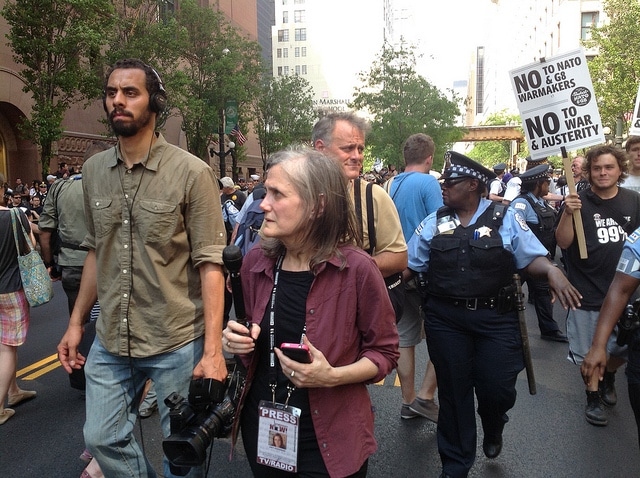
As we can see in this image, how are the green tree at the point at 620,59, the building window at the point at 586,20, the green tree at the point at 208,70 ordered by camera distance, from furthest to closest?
1. the building window at the point at 586,20
2. the green tree at the point at 208,70
3. the green tree at the point at 620,59

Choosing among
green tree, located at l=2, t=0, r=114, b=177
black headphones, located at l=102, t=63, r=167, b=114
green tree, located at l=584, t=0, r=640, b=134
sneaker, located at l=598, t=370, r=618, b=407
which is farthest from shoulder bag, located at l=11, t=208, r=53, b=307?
green tree, located at l=584, t=0, r=640, b=134

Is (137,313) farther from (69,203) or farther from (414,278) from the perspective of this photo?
(69,203)

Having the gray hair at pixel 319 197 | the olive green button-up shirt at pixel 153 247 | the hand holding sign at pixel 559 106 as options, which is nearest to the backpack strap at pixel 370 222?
the olive green button-up shirt at pixel 153 247

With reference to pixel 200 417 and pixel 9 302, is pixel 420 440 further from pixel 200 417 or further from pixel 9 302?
pixel 9 302

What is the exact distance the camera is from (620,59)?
85.0ft

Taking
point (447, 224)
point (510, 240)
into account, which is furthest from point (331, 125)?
point (510, 240)

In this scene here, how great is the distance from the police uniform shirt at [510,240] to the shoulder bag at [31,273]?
303 cm

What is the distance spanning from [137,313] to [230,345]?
2.51 feet

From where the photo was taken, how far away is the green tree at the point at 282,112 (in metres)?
42.5

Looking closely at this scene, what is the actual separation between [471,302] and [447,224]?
50 centimetres

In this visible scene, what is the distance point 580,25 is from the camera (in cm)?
5362

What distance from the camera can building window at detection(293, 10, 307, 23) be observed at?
4975 inches

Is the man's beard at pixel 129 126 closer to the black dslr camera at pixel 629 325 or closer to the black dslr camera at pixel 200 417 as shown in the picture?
the black dslr camera at pixel 200 417

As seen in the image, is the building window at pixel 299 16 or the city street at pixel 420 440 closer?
the city street at pixel 420 440
